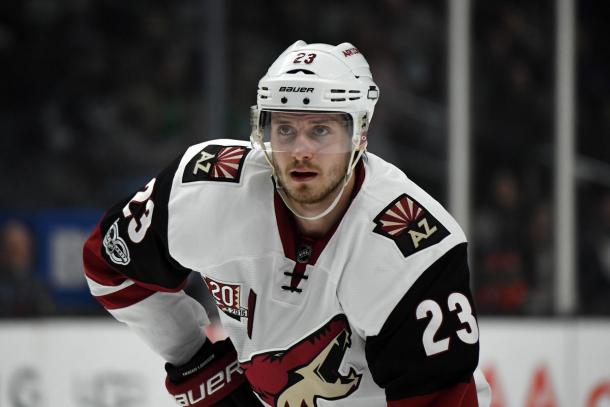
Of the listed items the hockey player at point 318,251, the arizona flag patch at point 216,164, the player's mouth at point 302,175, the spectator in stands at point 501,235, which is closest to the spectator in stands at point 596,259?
the spectator in stands at point 501,235

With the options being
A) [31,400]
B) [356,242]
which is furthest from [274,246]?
[31,400]

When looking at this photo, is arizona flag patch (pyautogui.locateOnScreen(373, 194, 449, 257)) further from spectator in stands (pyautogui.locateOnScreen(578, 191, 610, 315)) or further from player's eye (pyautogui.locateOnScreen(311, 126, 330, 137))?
spectator in stands (pyautogui.locateOnScreen(578, 191, 610, 315))

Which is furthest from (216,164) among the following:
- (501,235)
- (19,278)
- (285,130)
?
(501,235)

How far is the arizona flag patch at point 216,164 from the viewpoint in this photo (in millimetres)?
2619

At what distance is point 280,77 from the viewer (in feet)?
8.14

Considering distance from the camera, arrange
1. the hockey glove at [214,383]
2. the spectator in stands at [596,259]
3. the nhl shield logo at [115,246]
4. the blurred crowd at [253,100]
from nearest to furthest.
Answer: the nhl shield logo at [115,246] < the hockey glove at [214,383] < the spectator in stands at [596,259] < the blurred crowd at [253,100]

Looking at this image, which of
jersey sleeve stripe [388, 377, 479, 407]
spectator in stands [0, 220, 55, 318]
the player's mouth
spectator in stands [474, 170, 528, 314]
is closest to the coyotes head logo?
jersey sleeve stripe [388, 377, 479, 407]

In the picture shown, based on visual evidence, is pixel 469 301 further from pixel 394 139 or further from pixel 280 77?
pixel 394 139

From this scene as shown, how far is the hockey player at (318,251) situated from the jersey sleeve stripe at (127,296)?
73mm

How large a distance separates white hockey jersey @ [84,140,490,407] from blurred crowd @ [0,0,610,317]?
2.71m

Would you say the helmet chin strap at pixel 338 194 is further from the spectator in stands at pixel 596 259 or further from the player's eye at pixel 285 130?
the spectator in stands at pixel 596 259

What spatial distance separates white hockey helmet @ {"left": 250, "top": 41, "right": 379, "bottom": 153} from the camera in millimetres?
2449

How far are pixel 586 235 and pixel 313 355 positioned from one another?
10.2 ft

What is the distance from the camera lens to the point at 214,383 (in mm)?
2869
